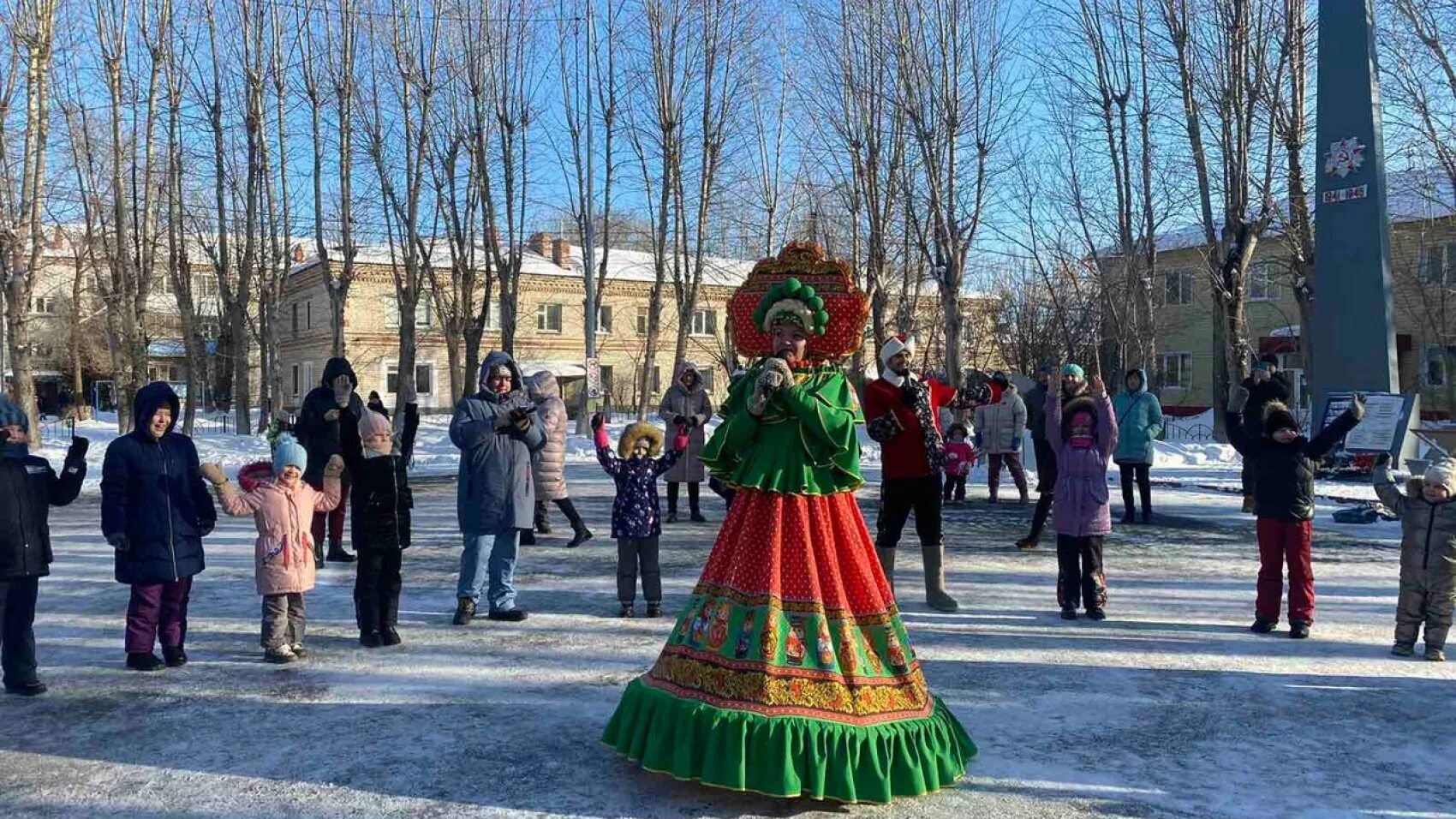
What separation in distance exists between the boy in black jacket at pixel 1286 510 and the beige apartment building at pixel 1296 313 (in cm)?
1516

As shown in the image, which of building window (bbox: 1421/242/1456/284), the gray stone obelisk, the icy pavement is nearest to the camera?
the icy pavement

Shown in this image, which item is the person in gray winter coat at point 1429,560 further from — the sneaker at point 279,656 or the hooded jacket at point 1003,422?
the hooded jacket at point 1003,422

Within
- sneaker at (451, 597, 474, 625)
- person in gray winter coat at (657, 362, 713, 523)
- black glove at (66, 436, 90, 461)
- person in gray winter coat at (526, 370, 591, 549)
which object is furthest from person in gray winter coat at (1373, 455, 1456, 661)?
black glove at (66, 436, 90, 461)

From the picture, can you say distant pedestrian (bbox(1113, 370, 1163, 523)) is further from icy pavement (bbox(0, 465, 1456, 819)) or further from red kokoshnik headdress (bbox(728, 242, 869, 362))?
red kokoshnik headdress (bbox(728, 242, 869, 362))

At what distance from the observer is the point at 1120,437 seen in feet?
39.1

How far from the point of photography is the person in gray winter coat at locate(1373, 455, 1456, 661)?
20.0 feet

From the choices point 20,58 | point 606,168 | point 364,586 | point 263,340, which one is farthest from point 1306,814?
point 263,340

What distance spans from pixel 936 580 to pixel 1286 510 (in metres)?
2.29

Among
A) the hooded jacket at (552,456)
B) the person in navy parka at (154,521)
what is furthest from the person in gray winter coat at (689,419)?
the person in navy parka at (154,521)

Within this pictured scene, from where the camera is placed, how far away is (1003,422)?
1369 cm

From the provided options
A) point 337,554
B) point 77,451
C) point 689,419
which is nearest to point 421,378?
point 689,419

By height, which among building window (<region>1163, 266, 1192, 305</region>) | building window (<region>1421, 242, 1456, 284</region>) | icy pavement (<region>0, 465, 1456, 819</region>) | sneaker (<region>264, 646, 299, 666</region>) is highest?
building window (<region>1163, 266, 1192, 305</region>)

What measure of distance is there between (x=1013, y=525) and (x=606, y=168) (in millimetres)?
19335

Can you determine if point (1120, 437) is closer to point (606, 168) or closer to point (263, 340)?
point (606, 168)
